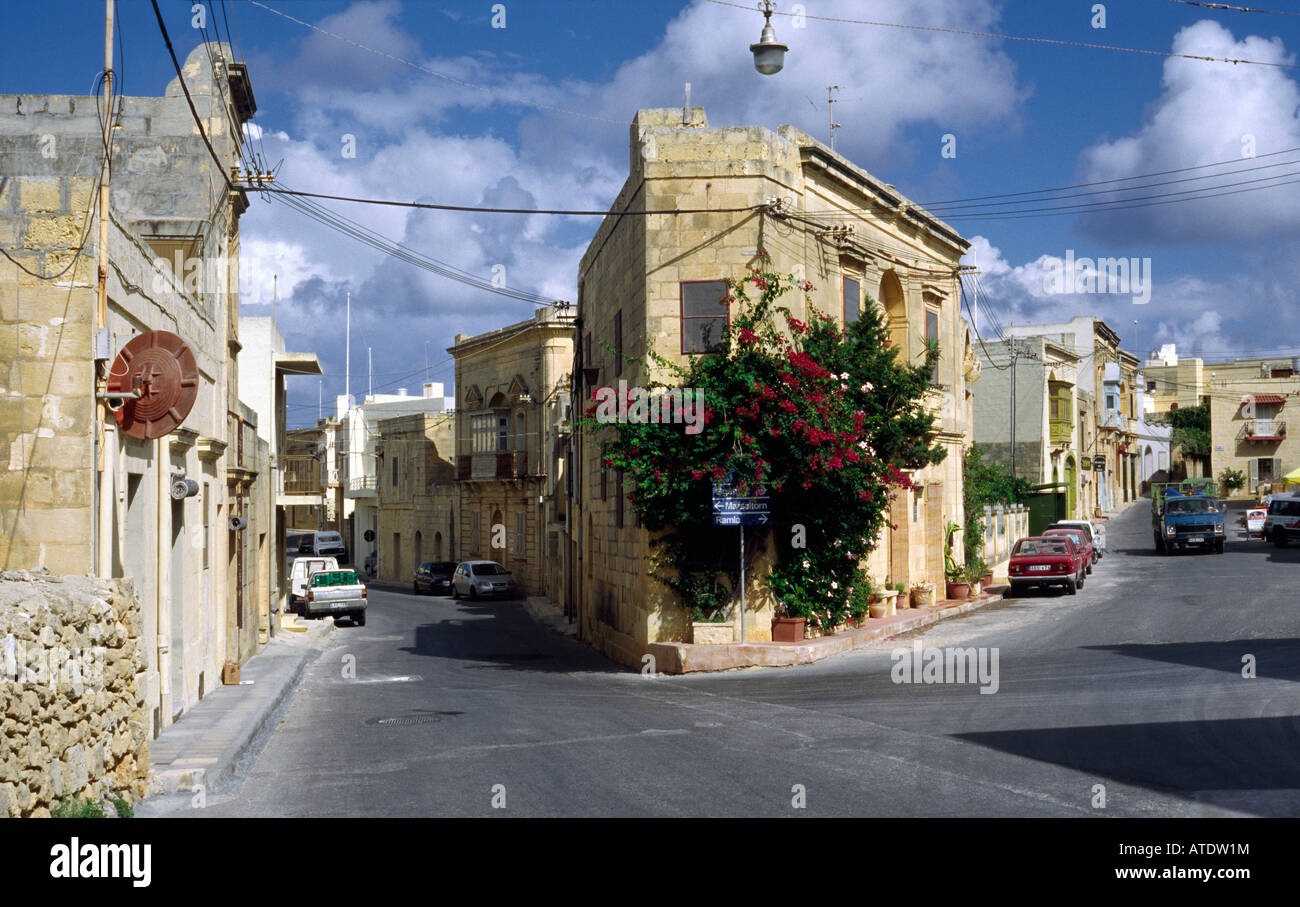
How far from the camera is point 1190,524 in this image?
132 feet

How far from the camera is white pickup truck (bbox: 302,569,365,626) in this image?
36.3 meters

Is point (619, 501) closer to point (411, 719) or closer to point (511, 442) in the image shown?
point (411, 719)

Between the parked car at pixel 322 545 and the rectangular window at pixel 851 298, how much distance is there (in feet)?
149

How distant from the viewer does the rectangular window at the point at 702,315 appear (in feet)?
69.9

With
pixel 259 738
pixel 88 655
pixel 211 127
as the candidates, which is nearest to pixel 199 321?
pixel 211 127

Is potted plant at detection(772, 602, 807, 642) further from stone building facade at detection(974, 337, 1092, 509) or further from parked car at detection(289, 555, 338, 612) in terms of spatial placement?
stone building facade at detection(974, 337, 1092, 509)

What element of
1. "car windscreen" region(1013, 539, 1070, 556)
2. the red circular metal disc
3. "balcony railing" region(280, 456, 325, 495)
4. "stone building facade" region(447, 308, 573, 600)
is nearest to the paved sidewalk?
the red circular metal disc

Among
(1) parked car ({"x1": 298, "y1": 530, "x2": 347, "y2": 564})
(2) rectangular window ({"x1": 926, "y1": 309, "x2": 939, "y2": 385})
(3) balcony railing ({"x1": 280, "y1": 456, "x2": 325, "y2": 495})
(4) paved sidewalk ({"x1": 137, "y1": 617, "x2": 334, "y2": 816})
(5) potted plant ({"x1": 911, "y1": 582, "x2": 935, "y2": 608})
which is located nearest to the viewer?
(4) paved sidewalk ({"x1": 137, "y1": 617, "x2": 334, "y2": 816})

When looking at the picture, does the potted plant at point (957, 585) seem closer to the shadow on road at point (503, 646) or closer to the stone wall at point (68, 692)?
the shadow on road at point (503, 646)

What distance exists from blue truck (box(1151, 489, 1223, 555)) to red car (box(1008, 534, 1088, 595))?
37.1 feet

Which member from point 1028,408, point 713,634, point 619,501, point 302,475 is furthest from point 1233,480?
point 302,475

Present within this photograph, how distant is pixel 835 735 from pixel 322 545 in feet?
186

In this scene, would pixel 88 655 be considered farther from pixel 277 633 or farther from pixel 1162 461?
pixel 1162 461
